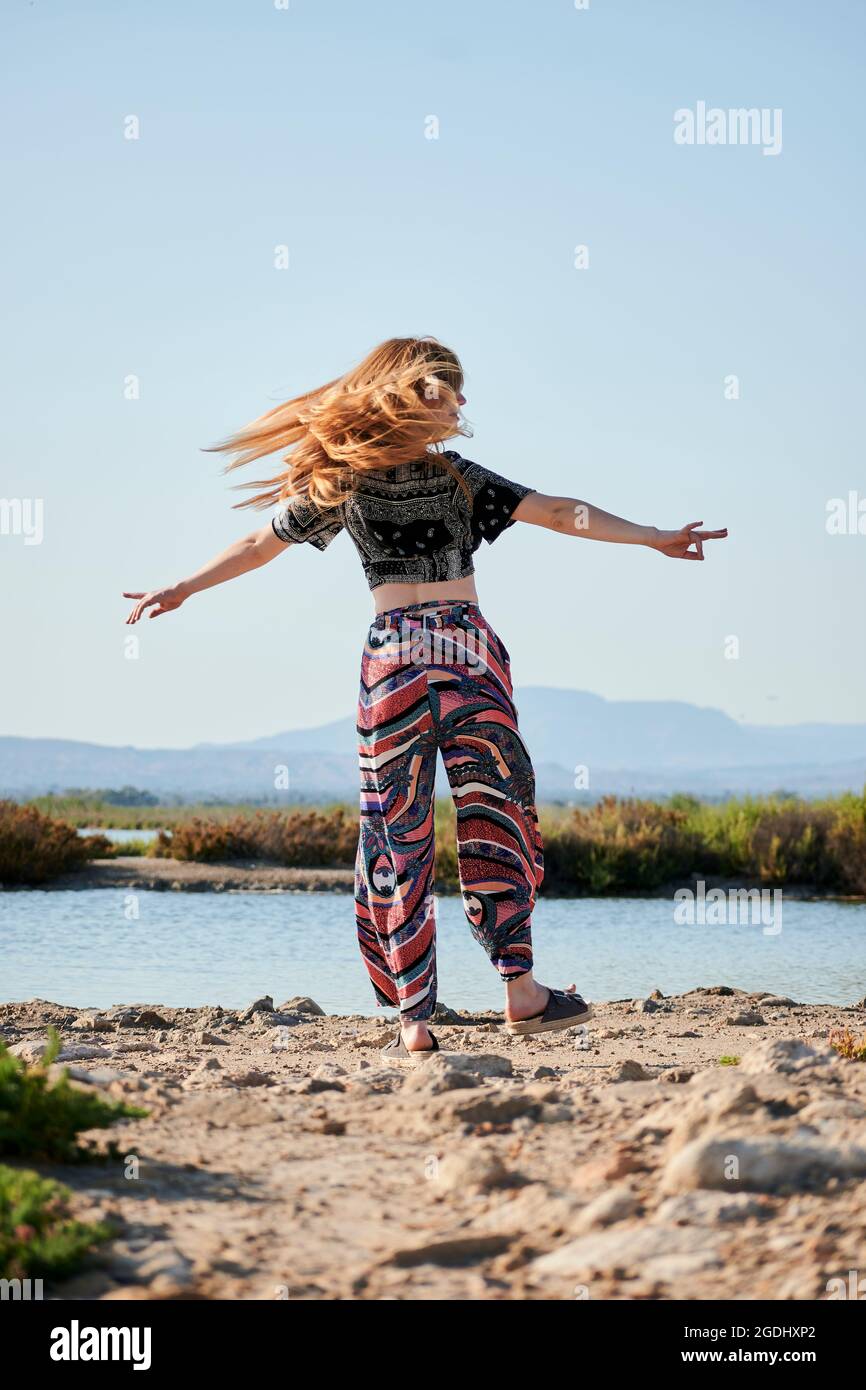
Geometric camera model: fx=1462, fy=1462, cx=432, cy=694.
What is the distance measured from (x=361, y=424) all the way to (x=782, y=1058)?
2409mm

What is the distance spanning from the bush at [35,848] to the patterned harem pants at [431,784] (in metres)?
10.5

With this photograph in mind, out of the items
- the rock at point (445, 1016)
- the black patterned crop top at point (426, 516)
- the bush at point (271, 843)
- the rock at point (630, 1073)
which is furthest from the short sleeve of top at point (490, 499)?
the bush at point (271, 843)

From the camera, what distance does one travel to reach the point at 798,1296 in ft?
7.87

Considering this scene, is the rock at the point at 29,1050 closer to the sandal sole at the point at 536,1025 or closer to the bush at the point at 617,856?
the sandal sole at the point at 536,1025

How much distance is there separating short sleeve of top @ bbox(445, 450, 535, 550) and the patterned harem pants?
29 centimetres

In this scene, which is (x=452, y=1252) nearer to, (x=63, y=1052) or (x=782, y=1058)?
(x=782, y=1058)

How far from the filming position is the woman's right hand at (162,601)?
502 cm

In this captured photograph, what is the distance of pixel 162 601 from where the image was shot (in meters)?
5.04

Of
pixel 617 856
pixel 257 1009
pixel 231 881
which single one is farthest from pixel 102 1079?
pixel 617 856

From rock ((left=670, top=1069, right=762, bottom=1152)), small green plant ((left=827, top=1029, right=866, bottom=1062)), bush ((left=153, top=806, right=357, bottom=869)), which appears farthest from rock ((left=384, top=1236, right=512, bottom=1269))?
bush ((left=153, top=806, right=357, bottom=869))

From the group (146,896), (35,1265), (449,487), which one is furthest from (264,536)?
(146,896)

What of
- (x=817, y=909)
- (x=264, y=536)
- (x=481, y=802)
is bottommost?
(x=817, y=909)
